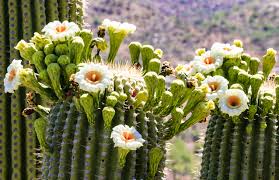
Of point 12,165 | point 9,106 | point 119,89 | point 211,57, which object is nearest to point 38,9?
point 9,106

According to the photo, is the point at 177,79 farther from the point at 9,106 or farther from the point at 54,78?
the point at 9,106

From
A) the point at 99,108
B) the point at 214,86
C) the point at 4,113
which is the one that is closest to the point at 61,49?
the point at 99,108

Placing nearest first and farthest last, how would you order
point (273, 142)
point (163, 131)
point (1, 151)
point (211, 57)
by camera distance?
point (163, 131), point (273, 142), point (211, 57), point (1, 151)

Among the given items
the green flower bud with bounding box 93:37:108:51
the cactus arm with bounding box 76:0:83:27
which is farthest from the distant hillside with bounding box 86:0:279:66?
the green flower bud with bounding box 93:37:108:51

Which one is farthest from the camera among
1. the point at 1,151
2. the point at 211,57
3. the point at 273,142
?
the point at 1,151

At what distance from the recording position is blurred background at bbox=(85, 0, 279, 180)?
193 ft

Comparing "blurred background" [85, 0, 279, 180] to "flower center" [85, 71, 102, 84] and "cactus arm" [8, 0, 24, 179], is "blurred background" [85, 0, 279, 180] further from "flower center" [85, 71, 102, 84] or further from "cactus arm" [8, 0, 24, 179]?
"flower center" [85, 71, 102, 84]

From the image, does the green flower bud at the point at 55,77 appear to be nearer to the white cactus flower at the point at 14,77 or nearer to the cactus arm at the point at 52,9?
the white cactus flower at the point at 14,77

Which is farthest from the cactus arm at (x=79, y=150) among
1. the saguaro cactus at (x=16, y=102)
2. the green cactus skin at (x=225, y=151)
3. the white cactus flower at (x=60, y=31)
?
the saguaro cactus at (x=16, y=102)

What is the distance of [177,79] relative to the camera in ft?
13.8

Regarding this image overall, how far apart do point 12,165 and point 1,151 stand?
0.45ft

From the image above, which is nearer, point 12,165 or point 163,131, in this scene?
point 163,131

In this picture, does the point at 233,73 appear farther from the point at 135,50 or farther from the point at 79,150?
the point at 79,150

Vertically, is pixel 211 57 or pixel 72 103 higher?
pixel 211 57
